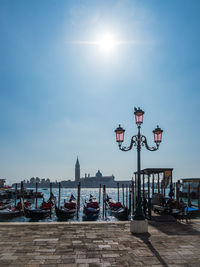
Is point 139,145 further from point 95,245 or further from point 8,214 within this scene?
point 8,214

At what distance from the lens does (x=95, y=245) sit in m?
6.34

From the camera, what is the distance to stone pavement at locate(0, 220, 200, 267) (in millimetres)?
5117

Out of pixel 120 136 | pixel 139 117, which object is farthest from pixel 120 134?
pixel 139 117

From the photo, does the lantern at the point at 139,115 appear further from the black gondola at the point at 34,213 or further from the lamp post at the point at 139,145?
the black gondola at the point at 34,213

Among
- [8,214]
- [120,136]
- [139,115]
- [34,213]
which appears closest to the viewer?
[139,115]

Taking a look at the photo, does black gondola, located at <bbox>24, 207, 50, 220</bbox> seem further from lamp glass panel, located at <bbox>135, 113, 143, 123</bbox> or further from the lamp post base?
lamp glass panel, located at <bbox>135, 113, 143, 123</bbox>

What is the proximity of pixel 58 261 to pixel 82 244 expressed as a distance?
1.45m

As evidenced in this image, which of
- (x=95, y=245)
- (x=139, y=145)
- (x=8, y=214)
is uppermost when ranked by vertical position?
(x=139, y=145)

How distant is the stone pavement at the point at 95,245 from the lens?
5117 mm

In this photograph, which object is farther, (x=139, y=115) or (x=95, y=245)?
(x=139, y=115)

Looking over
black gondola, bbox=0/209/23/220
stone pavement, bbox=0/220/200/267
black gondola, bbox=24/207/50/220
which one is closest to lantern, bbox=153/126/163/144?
stone pavement, bbox=0/220/200/267

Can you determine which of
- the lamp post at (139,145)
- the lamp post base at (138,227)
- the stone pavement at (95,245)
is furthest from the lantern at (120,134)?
the stone pavement at (95,245)

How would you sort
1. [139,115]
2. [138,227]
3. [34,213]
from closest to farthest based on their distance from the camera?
[138,227] < [139,115] < [34,213]

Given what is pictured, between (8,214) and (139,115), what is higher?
(139,115)
